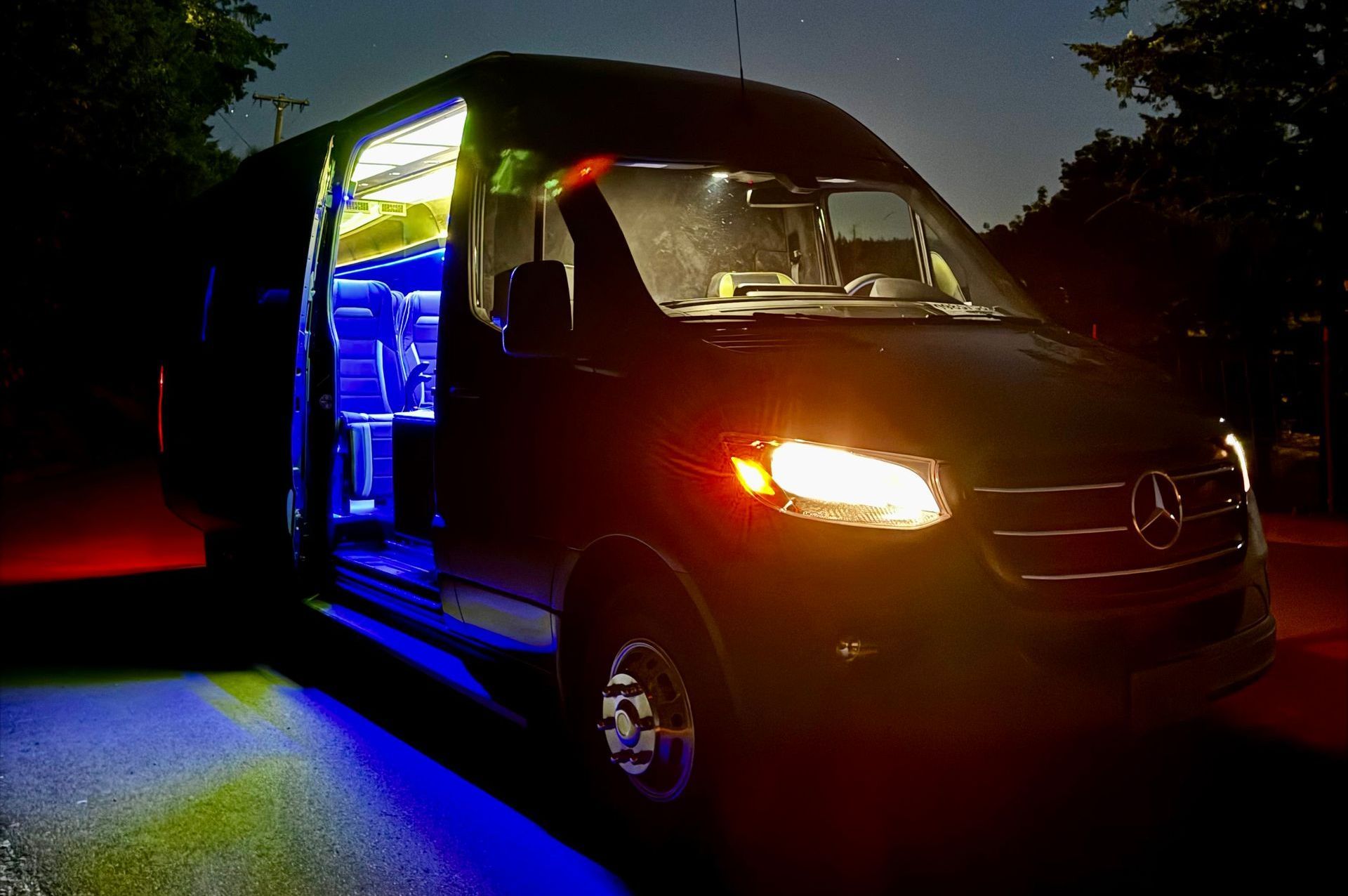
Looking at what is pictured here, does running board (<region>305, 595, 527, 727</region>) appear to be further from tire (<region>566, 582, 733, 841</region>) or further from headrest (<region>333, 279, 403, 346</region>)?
headrest (<region>333, 279, 403, 346</region>)

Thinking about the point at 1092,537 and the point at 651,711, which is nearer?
the point at 1092,537

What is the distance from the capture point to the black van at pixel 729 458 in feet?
11.5

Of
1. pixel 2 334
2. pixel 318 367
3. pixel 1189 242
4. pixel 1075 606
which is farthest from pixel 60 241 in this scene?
pixel 1189 242

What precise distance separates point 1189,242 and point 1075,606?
33580mm

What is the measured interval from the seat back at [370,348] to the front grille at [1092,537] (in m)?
5.05

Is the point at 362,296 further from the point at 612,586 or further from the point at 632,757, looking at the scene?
the point at 632,757

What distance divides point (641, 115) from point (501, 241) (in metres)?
0.73

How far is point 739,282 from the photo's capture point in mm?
5172

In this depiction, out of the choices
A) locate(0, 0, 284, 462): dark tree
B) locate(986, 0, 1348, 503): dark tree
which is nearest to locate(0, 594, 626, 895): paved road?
locate(986, 0, 1348, 503): dark tree

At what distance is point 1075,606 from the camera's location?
354 centimetres

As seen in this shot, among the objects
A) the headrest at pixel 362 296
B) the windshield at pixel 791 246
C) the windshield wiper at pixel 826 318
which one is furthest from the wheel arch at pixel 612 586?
the headrest at pixel 362 296

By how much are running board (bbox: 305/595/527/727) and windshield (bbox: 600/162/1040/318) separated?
167 cm

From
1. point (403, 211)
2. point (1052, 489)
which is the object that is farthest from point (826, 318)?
point (403, 211)

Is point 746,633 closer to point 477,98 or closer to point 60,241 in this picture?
Result: point 477,98
